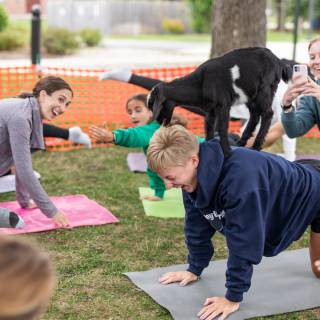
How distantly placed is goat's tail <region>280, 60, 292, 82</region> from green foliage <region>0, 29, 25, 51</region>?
16283 mm

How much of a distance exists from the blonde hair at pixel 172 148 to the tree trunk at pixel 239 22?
14.7ft

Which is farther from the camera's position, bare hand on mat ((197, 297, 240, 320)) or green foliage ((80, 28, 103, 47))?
green foliage ((80, 28, 103, 47))

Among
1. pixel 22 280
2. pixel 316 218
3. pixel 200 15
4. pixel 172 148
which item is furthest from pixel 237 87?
pixel 200 15

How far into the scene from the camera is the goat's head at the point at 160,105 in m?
3.14

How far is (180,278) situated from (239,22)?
4.35 meters

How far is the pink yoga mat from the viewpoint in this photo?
173 inches

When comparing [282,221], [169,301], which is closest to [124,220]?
[169,301]

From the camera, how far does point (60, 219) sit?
14.1 ft

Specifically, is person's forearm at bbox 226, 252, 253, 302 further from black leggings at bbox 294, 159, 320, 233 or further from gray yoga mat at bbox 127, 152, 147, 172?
gray yoga mat at bbox 127, 152, 147, 172

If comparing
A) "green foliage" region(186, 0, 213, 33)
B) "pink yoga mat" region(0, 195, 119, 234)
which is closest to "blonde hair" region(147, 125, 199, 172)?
"pink yoga mat" region(0, 195, 119, 234)

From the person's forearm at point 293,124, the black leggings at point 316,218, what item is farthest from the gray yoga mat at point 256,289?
the person's forearm at point 293,124

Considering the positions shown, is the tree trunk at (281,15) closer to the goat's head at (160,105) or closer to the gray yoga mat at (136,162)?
the gray yoga mat at (136,162)

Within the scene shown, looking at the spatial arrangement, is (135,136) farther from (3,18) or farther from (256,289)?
(3,18)

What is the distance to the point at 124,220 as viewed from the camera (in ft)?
15.2
